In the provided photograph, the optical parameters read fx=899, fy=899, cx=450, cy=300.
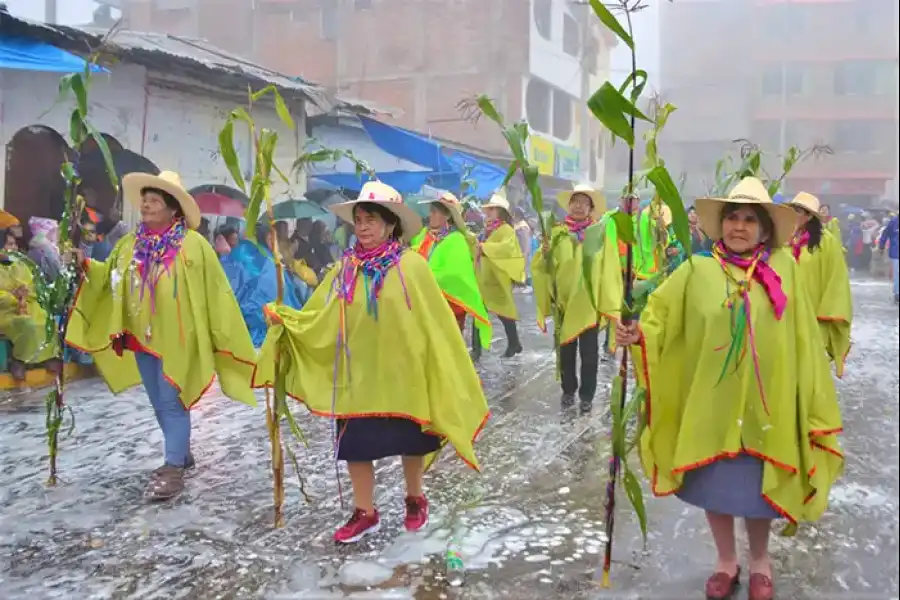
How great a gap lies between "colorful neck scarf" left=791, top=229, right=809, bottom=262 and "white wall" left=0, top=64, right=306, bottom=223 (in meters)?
6.05

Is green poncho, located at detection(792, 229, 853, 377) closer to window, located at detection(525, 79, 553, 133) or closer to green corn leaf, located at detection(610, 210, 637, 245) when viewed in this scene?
green corn leaf, located at detection(610, 210, 637, 245)

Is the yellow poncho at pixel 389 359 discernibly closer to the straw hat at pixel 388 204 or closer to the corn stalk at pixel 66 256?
the straw hat at pixel 388 204

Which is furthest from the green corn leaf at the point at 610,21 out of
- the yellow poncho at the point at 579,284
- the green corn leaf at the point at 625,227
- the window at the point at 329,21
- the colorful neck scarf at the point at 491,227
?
the window at the point at 329,21

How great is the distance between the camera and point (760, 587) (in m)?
3.26

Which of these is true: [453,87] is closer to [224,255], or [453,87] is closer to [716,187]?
[224,255]

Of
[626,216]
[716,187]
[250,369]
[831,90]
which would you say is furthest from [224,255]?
[626,216]

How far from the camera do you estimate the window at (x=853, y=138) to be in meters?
8.41

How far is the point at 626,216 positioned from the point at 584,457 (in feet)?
8.38

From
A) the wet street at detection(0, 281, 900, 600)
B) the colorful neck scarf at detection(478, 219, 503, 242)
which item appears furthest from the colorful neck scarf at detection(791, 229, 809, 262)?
the colorful neck scarf at detection(478, 219, 503, 242)

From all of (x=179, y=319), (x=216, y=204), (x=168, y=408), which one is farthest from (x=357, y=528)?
(x=216, y=204)

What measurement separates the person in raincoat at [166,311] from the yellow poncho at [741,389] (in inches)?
95.1

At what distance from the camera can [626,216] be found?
3.06 metres

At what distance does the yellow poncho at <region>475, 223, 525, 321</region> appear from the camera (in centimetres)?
874

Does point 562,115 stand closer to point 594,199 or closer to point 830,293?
point 594,199
